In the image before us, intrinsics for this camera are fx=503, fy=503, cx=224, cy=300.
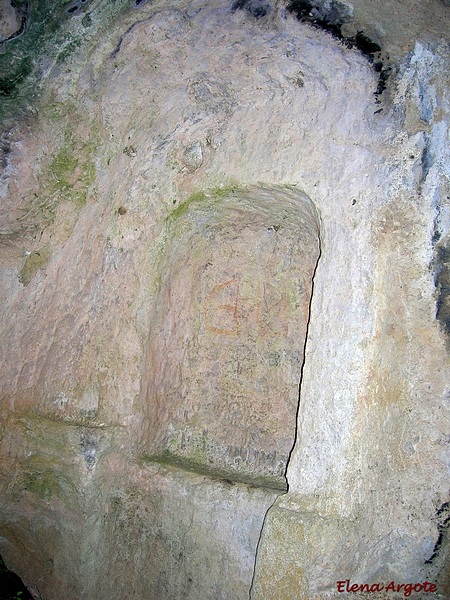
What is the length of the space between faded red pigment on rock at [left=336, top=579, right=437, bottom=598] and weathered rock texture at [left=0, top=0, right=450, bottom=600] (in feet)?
0.07

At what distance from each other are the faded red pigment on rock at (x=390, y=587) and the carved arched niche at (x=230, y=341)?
75cm

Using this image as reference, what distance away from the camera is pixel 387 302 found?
5.53 ft

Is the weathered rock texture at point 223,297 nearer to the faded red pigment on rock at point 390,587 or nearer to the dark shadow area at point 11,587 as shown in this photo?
the faded red pigment on rock at point 390,587

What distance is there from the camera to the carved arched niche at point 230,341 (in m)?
2.46

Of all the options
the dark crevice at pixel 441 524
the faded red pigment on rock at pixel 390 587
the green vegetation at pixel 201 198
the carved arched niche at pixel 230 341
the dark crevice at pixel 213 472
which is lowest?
the faded red pigment on rock at pixel 390 587

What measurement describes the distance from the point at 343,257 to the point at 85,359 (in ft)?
4.09

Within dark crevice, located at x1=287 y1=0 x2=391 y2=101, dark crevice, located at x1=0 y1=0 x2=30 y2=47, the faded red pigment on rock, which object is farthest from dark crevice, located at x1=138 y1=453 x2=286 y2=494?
dark crevice, located at x1=0 y1=0 x2=30 y2=47

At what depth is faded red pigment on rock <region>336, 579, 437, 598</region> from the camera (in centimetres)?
160

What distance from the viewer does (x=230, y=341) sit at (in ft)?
8.82

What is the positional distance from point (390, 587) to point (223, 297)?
1508 mm

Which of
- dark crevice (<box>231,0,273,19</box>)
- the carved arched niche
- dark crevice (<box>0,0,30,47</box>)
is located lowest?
the carved arched niche

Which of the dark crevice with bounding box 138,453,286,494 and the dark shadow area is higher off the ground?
the dark crevice with bounding box 138,453,286,494

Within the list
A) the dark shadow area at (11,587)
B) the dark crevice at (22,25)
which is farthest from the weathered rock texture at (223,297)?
the dark shadow area at (11,587)

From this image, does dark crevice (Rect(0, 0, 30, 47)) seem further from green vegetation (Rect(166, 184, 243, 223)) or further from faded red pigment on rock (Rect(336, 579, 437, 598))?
faded red pigment on rock (Rect(336, 579, 437, 598))
